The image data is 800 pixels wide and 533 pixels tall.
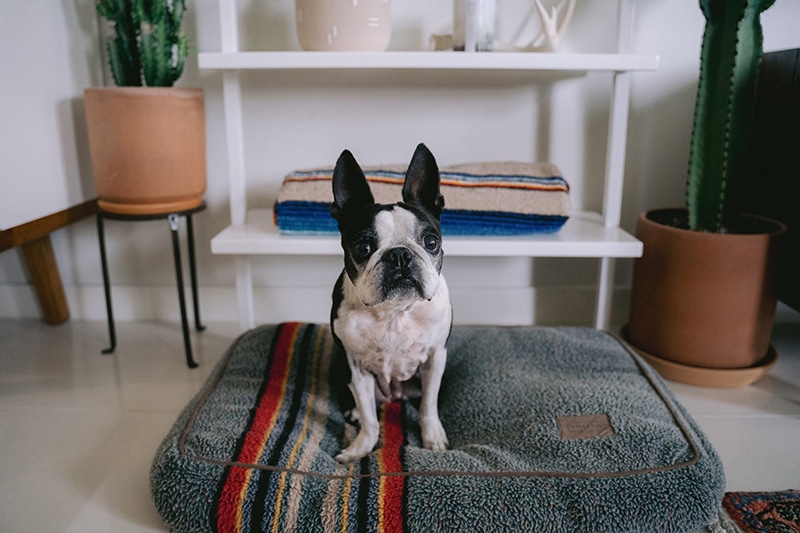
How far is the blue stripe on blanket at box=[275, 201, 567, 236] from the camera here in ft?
5.21

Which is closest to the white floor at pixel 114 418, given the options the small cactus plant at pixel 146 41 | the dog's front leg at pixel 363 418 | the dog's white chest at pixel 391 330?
the dog's front leg at pixel 363 418

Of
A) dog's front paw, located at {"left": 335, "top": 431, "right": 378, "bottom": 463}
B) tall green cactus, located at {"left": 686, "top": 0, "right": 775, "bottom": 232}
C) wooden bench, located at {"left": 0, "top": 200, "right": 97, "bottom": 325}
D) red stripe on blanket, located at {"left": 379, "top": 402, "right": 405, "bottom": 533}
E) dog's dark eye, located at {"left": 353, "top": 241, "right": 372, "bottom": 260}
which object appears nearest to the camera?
red stripe on blanket, located at {"left": 379, "top": 402, "right": 405, "bottom": 533}

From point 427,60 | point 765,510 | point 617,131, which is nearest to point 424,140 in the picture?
point 427,60

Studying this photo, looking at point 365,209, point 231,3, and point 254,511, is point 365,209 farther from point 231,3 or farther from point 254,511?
point 231,3

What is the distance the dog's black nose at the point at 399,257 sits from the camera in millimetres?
1015

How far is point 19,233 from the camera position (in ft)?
4.93

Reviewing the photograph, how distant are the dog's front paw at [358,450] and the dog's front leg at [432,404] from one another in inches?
4.1

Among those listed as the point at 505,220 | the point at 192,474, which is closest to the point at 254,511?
the point at 192,474

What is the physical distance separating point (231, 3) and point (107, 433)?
3.43 feet

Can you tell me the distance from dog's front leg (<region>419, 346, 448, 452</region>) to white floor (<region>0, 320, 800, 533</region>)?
498mm

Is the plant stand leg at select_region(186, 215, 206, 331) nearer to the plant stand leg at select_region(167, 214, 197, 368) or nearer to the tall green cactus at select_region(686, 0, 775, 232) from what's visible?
the plant stand leg at select_region(167, 214, 197, 368)

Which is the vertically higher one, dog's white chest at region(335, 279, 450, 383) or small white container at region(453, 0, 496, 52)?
small white container at region(453, 0, 496, 52)

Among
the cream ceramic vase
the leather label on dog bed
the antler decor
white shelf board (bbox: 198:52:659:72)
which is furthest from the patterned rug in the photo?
the cream ceramic vase

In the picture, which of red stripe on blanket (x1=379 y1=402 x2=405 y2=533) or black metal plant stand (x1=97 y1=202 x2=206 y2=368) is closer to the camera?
red stripe on blanket (x1=379 y1=402 x2=405 y2=533)
